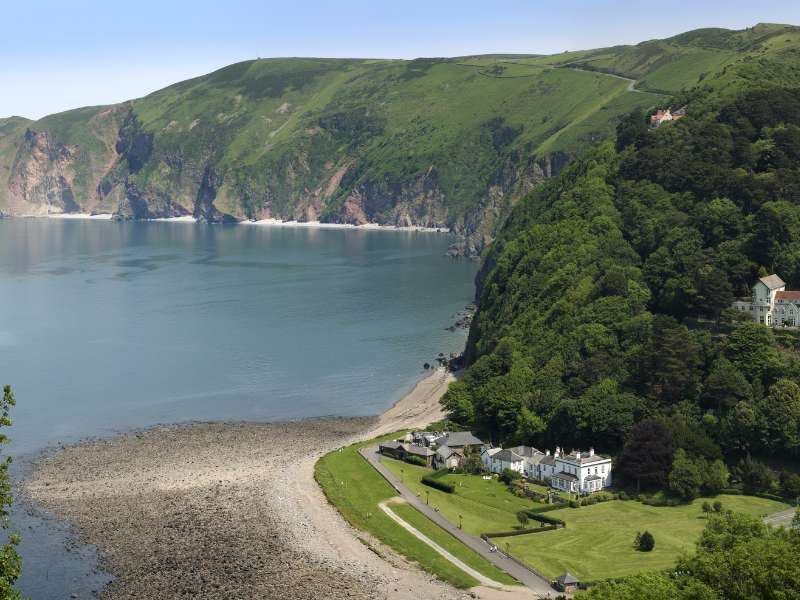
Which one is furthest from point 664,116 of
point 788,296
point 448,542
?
point 448,542

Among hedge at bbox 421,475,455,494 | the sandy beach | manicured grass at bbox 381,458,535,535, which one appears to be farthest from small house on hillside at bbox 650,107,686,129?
hedge at bbox 421,475,455,494

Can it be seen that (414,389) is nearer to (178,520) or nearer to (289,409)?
(289,409)

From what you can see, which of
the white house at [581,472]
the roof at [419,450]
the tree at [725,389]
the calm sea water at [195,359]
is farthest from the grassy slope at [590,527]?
the calm sea water at [195,359]

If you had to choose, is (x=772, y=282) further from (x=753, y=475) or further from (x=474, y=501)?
(x=474, y=501)

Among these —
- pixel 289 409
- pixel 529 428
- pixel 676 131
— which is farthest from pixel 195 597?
pixel 676 131

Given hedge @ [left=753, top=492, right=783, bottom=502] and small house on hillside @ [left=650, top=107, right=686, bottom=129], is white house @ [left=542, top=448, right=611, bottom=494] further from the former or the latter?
small house on hillside @ [left=650, top=107, right=686, bottom=129]
